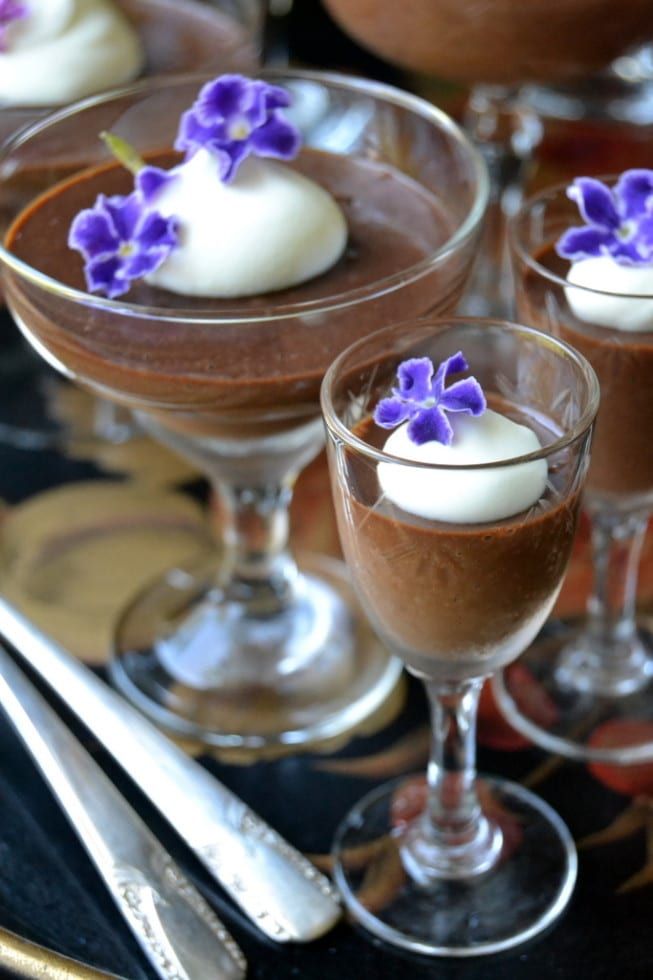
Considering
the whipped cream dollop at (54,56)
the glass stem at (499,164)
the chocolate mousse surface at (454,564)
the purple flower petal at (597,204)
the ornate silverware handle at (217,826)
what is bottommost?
the ornate silverware handle at (217,826)

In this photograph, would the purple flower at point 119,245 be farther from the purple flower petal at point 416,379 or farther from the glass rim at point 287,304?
the purple flower petal at point 416,379

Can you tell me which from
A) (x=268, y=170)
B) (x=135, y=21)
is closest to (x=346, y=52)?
(x=135, y=21)

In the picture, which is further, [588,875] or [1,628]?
[1,628]

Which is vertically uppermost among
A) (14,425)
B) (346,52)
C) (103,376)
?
(103,376)

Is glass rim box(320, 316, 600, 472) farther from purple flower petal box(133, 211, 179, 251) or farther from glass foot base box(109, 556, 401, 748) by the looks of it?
glass foot base box(109, 556, 401, 748)

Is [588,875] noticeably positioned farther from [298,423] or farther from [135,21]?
[135,21]

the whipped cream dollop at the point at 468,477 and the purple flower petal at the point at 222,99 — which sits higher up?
the purple flower petal at the point at 222,99

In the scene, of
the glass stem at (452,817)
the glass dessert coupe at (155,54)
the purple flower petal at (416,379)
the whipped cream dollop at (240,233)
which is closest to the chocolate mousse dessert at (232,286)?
the whipped cream dollop at (240,233)

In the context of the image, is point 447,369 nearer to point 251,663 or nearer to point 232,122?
point 232,122
